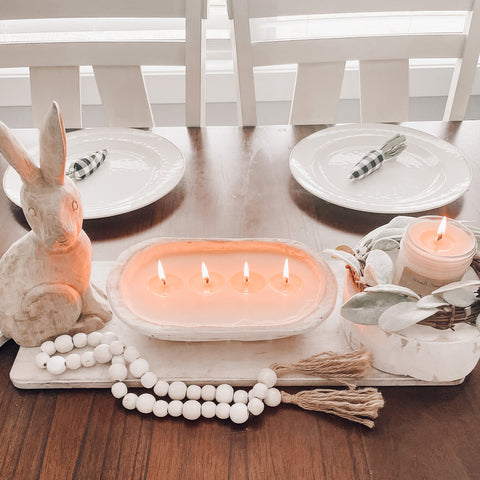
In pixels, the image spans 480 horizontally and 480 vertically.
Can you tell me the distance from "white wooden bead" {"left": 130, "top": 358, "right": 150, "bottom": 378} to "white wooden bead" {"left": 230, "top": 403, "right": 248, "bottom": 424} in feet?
0.40

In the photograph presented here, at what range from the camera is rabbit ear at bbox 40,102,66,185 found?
1.89 feet

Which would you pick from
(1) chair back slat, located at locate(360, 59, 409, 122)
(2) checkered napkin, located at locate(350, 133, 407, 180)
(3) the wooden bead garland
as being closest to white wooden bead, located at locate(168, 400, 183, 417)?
(3) the wooden bead garland

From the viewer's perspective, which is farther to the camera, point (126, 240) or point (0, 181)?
point (0, 181)

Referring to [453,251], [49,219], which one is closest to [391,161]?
[453,251]

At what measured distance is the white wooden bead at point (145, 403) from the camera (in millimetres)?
650

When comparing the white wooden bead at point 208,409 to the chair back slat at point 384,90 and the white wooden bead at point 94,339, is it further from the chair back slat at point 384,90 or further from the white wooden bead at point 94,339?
the chair back slat at point 384,90

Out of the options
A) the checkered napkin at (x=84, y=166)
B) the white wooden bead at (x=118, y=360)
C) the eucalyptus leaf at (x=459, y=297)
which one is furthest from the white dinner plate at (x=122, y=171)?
the eucalyptus leaf at (x=459, y=297)

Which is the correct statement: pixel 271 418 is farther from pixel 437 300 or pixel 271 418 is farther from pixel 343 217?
pixel 343 217

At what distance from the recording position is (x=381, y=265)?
67cm

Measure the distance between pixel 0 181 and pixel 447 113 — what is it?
1.09 metres

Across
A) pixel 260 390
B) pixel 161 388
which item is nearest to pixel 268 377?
pixel 260 390

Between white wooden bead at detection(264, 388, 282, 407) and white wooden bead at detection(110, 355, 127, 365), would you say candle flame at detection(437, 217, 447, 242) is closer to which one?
white wooden bead at detection(264, 388, 282, 407)

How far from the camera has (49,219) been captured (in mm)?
617

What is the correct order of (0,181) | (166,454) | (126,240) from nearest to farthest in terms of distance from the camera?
1. (166,454)
2. (126,240)
3. (0,181)
